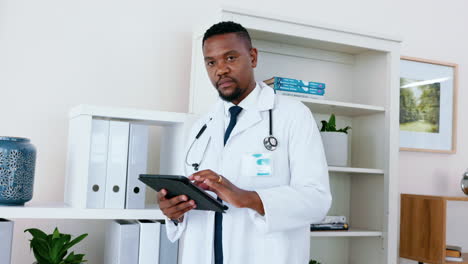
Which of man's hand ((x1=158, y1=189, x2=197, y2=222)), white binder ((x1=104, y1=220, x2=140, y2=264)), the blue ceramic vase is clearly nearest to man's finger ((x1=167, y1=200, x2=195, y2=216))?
man's hand ((x1=158, y1=189, x2=197, y2=222))

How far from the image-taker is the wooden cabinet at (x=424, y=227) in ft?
9.49

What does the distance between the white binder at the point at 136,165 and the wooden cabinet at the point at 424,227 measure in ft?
5.40

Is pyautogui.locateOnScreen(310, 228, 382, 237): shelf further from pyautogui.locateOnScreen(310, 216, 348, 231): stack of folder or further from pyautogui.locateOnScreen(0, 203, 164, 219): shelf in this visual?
pyautogui.locateOnScreen(0, 203, 164, 219): shelf

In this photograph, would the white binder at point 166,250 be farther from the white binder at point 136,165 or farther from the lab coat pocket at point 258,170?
the lab coat pocket at point 258,170

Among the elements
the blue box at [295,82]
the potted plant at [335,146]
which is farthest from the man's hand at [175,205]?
the potted plant at [335,146]

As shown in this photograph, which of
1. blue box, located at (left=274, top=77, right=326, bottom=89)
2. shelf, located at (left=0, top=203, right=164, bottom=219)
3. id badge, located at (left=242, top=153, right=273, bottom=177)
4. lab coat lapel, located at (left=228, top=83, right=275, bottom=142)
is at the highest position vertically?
blue box, located at (left=274, top=77, right=326, bottom=89)

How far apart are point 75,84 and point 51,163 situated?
1.30ft

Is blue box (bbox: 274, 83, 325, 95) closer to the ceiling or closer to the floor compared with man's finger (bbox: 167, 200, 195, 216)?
closer to the ceiling

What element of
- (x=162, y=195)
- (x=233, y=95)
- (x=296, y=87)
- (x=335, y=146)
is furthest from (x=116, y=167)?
(x=335, y=146)

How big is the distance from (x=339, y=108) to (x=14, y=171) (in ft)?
5.40

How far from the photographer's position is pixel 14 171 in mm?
2033

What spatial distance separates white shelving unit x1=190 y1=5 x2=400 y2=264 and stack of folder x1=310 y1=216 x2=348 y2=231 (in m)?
0.07

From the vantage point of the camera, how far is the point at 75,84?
2590mm

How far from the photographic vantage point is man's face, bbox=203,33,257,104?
191 centimetres
